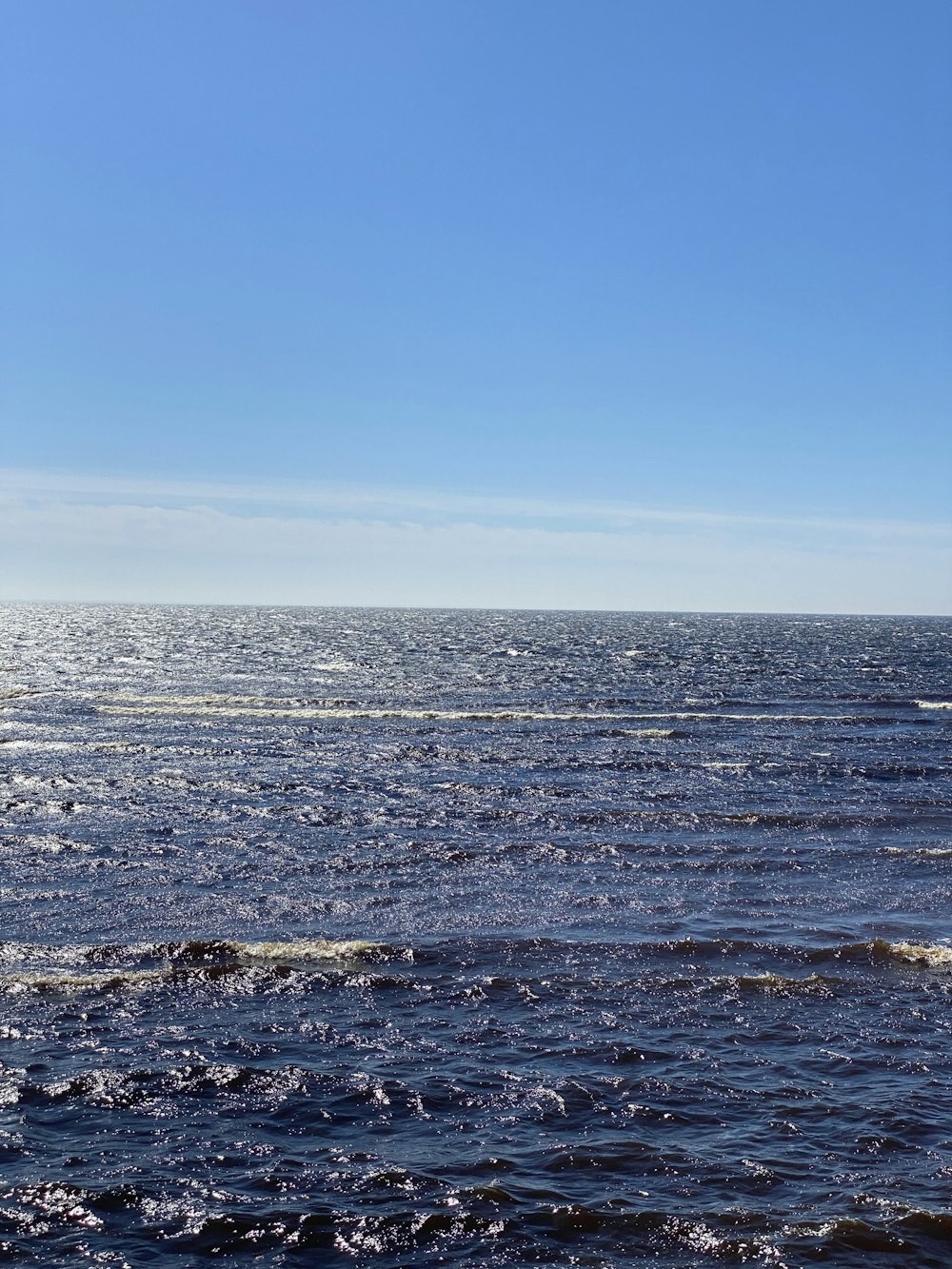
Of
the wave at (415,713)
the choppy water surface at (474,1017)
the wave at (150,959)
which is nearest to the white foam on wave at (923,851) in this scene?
the choppy water surface at (474,1017)

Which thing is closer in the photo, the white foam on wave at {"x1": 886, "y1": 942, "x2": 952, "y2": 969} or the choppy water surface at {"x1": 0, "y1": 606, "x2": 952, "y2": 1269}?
the choppy water surface at {"x1": 0, "y1": 606, "x2": 952, "y2": 1269}

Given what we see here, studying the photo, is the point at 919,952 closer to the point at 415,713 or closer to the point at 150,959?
the point at 150,959

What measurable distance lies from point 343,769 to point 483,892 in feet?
66.6

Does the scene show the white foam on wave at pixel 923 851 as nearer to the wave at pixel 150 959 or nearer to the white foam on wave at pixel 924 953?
the white foam on wave at pixel 924 953

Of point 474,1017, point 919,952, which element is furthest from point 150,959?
point 919,952

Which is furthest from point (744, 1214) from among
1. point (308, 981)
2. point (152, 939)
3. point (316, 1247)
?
point (152, 939)

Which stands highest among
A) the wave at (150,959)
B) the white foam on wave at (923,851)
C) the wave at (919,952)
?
the white foam on wave at (923,851)

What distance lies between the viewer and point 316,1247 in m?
10.4

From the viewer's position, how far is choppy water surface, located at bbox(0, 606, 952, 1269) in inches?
432

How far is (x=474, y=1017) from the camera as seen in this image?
54.7 ft

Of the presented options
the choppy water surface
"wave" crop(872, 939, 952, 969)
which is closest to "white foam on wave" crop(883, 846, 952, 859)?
the choppy water surface

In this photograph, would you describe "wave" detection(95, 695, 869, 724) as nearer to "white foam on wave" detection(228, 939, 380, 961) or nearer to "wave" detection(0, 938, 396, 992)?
"white foam on wave" detection(228, 939, 380, 961)

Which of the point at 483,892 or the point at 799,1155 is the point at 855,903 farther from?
the point at 799,1155

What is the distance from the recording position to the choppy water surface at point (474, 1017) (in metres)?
11.0
